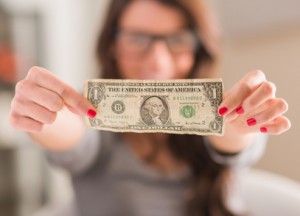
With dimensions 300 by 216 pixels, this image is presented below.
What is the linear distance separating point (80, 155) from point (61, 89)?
406mm

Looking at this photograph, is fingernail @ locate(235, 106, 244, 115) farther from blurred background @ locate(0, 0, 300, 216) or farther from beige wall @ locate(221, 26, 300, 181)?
blurred background @ locate(0, 0, 300, 216)

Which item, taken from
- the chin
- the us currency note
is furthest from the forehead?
the us currency note

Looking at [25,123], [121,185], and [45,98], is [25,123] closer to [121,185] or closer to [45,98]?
[45,98]

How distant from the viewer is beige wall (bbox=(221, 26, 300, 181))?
0.51m

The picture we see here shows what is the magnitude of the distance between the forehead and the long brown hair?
0.07ft

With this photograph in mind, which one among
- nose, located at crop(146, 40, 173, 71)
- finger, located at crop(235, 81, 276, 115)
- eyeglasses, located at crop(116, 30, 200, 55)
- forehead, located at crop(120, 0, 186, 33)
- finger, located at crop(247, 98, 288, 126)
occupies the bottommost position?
finger, located at crop(247, 98, 288, 126)

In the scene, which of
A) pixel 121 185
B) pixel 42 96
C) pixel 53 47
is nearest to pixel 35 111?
pixel 42 96

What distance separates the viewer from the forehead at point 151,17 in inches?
30.9

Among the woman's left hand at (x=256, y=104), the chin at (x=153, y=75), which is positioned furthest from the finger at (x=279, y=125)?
the chin at (x=153, y=75)

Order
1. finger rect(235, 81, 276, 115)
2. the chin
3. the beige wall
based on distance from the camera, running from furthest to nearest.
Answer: the chin, the beige wall, finger rect(235, 81, 276, 115)

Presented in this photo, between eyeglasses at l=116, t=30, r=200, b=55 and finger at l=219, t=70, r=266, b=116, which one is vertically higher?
eyeglasses at l=116, t=30, r=200, b=55

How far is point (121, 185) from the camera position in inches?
36.3

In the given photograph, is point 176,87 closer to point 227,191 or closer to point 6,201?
point 227,191

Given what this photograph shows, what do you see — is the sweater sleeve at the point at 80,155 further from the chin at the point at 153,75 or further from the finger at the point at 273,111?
the finger at the point at 273,111
